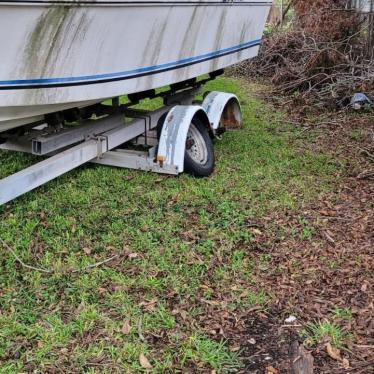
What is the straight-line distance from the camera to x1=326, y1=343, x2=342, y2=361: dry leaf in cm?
286

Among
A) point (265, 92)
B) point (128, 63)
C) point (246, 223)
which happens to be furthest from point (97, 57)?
point (265, 92)

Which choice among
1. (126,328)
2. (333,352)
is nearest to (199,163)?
(126,328)

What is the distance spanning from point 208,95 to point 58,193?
2.61 meters

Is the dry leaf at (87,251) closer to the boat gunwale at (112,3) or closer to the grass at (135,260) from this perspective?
the grass at (135,260)

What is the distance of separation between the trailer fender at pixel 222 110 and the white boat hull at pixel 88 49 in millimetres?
817

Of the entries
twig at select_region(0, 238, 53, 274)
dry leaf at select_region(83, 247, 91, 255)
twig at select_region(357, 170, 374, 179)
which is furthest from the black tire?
twig at select_region(0, 238, 53, 274)

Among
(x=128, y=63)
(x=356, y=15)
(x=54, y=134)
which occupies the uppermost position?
(x=356, y=15)

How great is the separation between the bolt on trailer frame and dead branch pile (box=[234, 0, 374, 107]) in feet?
10.1

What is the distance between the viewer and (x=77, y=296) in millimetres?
3340

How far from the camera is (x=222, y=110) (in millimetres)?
6445

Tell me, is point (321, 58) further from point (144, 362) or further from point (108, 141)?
point (144, 362)

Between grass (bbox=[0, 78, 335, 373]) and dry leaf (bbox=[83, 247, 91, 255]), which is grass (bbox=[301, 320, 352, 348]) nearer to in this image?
grass (bbox=[0, 78, 335, 373])

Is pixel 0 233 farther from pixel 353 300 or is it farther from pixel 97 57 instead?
pixel 353 300

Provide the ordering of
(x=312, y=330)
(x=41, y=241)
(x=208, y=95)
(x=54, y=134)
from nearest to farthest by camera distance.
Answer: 1. (x=312, y=330)
2. (x=41, y=241)
3. (x=54, y=134)
4. (x=208, y=95)
